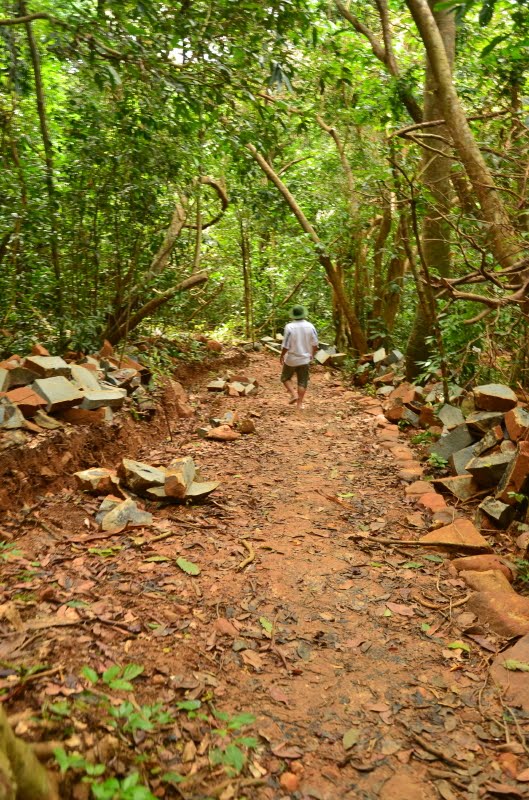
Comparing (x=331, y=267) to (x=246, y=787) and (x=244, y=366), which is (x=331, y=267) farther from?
(x=246, y=787)

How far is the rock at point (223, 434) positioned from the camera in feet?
22.8

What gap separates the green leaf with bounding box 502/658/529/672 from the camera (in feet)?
9.62

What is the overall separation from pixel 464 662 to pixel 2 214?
20.9ft

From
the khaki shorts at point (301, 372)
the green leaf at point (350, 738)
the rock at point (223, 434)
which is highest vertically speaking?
the green leaf at point (350, 738)

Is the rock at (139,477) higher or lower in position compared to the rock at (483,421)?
lower

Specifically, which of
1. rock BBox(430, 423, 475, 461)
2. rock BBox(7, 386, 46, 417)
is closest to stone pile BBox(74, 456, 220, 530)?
rock BBox(7, 386, 46, 417)

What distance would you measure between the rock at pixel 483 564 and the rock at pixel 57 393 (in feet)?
12.6

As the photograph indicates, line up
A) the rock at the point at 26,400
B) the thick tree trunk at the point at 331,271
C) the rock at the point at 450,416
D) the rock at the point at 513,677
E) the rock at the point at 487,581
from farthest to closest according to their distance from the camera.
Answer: the thick tree trunk at the point at 331,271 < the rock at the point at 450,416 < the rock at the point at 26,400 < the rock at the point at 487,581 < the rock at the point at 513,677

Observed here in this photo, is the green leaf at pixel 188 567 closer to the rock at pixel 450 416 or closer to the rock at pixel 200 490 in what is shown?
the rock at pixel 200 490

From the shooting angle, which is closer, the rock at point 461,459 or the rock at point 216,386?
the rock at point 461,459

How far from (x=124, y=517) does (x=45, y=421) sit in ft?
5.40

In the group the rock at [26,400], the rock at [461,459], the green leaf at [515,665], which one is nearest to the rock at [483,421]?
the rock at [461,459]

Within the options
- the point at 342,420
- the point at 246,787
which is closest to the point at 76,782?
the point at 246,787

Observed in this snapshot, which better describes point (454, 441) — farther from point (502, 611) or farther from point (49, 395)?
point (49, 395)
